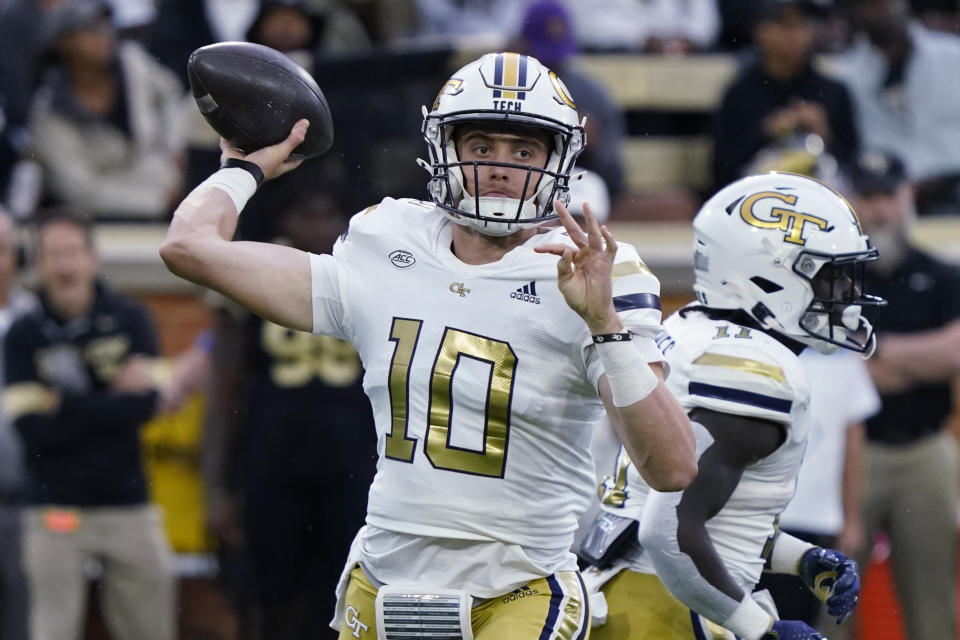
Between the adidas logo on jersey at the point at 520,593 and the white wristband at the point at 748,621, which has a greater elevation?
the adidas logo on jersey at the point at 520,593

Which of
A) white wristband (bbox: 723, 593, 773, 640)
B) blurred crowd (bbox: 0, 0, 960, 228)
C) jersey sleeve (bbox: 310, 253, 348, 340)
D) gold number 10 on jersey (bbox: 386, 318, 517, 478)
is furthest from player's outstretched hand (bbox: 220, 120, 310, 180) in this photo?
blurred crowd (bbox: 0, 0, 960, 228)

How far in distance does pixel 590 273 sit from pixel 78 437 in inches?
159

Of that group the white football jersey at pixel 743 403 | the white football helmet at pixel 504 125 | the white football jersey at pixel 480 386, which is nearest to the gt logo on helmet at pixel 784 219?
the white football jersey at pixel 743 403

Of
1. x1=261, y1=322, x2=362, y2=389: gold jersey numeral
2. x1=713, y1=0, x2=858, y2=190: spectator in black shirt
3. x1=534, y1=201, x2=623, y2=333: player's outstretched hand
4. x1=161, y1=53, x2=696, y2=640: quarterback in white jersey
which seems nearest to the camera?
x1=534, y1=201, x2=623, y2=333: player's outstretched hand

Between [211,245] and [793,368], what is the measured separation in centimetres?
136

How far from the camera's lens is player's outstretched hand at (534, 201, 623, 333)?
3.22 m

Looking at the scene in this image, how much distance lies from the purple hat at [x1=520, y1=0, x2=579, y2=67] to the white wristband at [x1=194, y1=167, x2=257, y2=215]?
4062mm

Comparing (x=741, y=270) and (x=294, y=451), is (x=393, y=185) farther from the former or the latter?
(x=741, y=270)

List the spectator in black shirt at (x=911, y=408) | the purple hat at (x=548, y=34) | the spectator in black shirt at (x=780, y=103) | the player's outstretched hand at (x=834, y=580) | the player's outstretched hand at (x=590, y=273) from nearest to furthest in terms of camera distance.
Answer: the player's outstretched hand at (x=590, y=273), the player's outstretched hand at (x=834, y=580), the spectator in black shirt at (x=911, y=408), the purple hat at (x=548, y=34), the spectator in black shirt at (x=780, y=103)

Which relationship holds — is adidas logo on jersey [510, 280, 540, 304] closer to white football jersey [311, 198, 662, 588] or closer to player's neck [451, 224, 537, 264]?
white football jersey [311, 198, 662, 588]

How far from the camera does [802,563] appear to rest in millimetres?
4012

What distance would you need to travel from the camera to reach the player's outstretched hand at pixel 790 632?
12.1 ft

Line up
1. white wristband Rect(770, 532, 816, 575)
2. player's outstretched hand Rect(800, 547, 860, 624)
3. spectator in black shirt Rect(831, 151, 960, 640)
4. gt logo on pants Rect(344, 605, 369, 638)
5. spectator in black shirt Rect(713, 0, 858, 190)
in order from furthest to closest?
spectator in black shirt Rect(713, 0, 858, 190) < spectator in black shirt Rect(831, 151, 960, 640) < white wristband Rect(770, 532, 816, 575) < player's outstretched hand Rect(800, 547, 860, 624) < gt logo on pants Rect(344, 605, 369, 638)

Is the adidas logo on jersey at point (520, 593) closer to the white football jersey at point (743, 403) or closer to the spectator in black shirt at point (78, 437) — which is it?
the white football jersey at point (743, 403)
